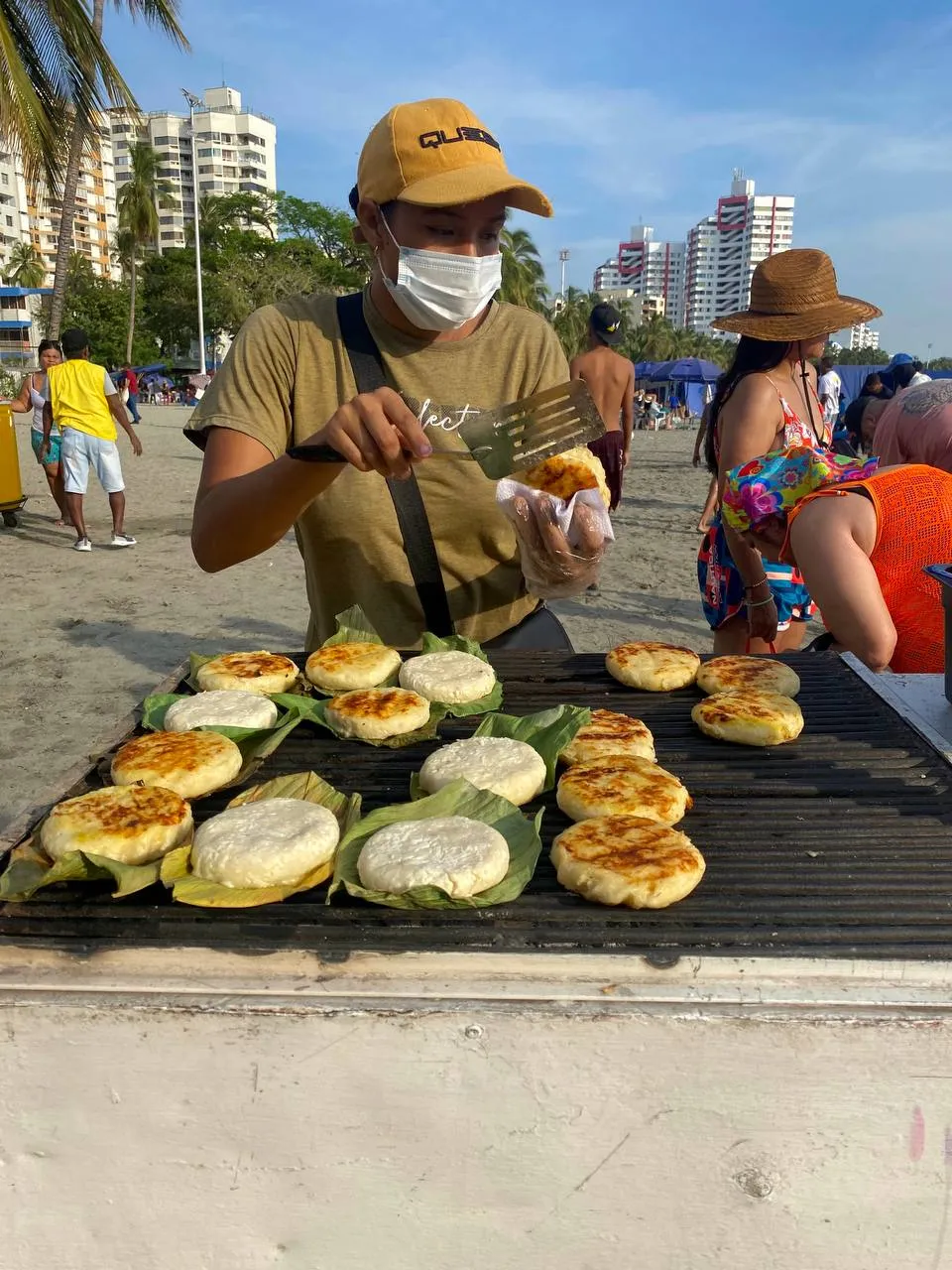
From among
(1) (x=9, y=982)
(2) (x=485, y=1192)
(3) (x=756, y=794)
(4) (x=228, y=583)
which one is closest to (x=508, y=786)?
(3) (x=756, y=794)

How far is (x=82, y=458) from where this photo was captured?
10.2 metres

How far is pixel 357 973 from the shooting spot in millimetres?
1294

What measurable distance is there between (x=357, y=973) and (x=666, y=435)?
40414 mm

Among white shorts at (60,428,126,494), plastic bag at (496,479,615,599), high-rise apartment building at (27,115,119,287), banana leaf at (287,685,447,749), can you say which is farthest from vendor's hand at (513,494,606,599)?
high-rise apartment building at (27,115,119,287)

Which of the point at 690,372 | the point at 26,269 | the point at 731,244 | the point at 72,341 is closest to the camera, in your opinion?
the point at 72,341

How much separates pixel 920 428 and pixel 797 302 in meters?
0.78

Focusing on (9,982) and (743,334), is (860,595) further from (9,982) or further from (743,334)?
(9,982)

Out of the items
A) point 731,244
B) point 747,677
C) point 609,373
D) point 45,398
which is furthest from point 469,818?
point 731,244

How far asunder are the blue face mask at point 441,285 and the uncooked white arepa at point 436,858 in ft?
5.47

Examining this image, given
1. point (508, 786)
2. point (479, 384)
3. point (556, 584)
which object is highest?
point (479, 384)

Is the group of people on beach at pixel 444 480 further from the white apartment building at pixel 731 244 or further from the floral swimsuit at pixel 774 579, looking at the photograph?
the white apartment building at pixel 731 244

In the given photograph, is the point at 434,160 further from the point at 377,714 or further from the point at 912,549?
the point at 912,549

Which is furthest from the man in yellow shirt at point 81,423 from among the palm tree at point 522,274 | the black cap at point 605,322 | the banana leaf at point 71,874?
the palm tree at point 522,274

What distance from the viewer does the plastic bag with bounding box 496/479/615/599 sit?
2482mm
